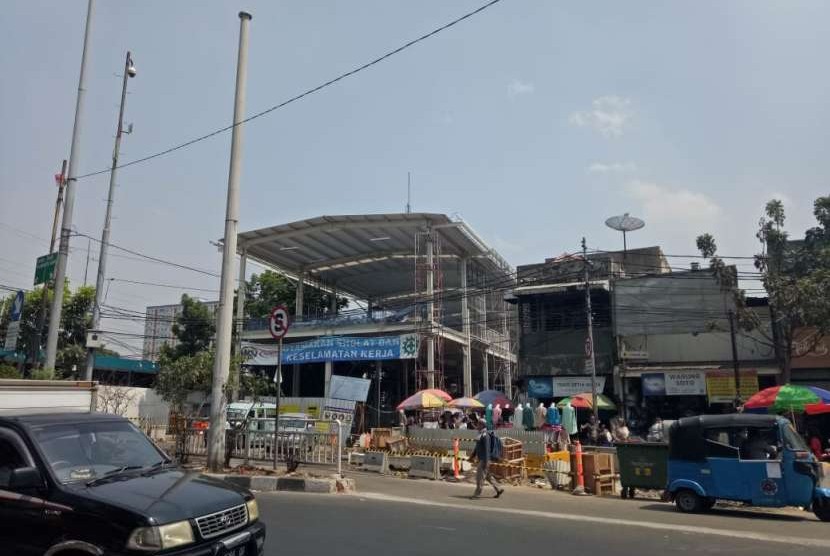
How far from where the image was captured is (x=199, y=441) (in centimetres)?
1606

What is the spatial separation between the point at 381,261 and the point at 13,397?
102ft

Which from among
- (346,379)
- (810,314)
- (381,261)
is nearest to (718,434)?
(810,314)

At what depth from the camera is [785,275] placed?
25.5m

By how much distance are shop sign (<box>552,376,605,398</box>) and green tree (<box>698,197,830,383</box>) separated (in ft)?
23.4

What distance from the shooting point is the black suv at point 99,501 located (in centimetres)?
462

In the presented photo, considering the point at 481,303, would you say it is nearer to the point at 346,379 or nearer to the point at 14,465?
the point at 346,379

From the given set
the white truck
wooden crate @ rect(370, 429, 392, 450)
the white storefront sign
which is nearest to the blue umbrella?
wooden crate @ rect(370, 429, 392, 450)

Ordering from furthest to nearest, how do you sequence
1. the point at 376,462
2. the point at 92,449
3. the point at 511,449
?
the point at 376,462 < the point at 511,449 < the point at 92,449

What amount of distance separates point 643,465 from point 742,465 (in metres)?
2.94

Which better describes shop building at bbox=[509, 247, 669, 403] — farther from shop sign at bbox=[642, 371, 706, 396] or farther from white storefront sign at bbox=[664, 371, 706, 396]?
white storefront sign at bbox=[664, 371, 706, 396]

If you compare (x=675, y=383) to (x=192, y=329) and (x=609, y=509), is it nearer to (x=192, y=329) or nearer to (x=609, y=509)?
(x=609, y=509)

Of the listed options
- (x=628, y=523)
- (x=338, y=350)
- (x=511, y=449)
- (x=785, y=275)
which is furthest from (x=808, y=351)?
(x=338, y=350)

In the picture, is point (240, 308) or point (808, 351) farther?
point (240, 308)

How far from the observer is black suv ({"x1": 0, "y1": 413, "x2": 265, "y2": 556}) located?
4621 millimetres
